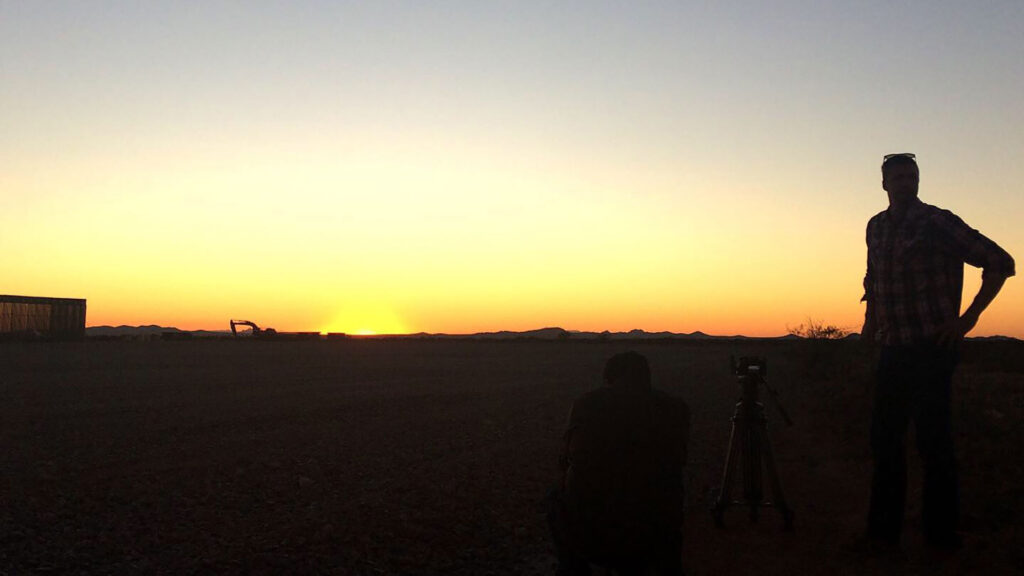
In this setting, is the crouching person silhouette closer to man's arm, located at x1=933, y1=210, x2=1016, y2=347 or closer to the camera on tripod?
man's arm, located at x1=933, y1=210, x2=1016, y2=347

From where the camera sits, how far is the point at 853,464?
10273 millimetres

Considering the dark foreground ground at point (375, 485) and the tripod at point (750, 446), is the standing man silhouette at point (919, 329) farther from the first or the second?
the tripod at point (750, 446)

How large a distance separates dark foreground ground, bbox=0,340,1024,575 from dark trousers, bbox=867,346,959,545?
0.85 ft

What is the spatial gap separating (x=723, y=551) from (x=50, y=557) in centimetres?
471

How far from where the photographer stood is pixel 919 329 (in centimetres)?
543

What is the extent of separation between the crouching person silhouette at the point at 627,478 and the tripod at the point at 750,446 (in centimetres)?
281

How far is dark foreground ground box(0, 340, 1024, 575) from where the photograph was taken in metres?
6.00

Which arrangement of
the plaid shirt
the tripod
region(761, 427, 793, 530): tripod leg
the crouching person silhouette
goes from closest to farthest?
the crouching person silhouette < the plaid shirt < region(761, 427, 793, 530): tripod leg < the tripod

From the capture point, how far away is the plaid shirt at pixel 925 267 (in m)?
5.32

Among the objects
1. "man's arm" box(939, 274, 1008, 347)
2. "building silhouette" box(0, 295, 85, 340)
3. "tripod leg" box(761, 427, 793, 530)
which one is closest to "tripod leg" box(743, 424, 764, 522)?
"tripod leg" box(761, 427, 793, 530)

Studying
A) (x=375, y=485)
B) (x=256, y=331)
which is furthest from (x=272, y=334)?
(x=375, y=485)

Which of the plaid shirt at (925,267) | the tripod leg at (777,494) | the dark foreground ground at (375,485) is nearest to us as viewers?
the plaid shirt at (925,267)

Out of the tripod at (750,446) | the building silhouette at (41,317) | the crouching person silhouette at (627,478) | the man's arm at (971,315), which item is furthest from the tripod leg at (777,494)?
the building silhouette at (41,317)

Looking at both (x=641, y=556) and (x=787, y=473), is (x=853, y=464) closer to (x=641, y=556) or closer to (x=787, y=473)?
(x=787, y=473)
